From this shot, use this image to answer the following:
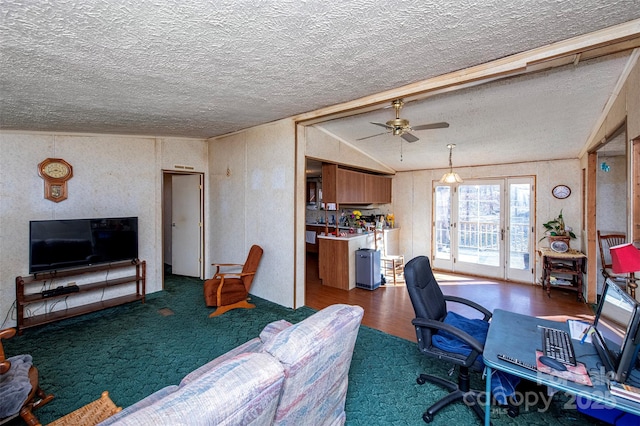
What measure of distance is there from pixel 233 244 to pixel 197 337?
1873 mm

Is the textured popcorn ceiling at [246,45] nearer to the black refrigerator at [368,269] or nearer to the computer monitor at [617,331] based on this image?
the computer monitor at [617,331]

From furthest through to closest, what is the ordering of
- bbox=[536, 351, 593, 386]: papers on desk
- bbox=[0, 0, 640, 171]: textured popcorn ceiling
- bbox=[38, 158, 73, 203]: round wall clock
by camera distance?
bbox=[38, 158, 73, 203]: round wall clock
bbox=[0, 0, 640, 171]: textured popcorn ceiling
bbox=[536, 351, 593, 386]: papers on desk

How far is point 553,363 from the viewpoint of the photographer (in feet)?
4.78

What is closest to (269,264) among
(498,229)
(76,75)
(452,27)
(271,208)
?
(271,208)

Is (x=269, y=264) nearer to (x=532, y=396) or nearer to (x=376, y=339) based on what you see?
(x=376, y=339)

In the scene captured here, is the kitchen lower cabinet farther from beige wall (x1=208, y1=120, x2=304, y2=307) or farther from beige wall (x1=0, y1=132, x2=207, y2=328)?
beige wall (x1=0, y1=132, x2=207, y2=328)

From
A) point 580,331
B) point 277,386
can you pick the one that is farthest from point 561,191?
point 277,386

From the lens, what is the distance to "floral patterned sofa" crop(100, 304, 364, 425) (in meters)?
0.90

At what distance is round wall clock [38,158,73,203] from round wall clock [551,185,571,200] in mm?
7708

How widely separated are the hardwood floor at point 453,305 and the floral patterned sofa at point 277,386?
74.5 inches

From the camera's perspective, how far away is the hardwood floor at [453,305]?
3.63 metres

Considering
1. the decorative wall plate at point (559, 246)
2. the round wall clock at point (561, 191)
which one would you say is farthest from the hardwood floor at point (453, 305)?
the round wall clock at point (561, 191)

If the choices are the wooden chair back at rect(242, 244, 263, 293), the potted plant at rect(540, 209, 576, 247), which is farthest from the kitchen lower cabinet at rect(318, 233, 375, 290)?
the potted plant at rect(540, 209, 576, 247)

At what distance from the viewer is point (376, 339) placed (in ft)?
10.1
